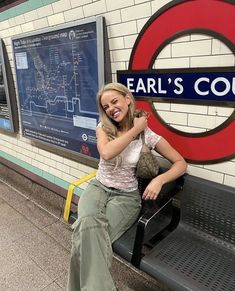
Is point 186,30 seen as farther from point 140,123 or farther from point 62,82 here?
point 62,82

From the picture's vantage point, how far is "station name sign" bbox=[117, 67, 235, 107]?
1.64 metres

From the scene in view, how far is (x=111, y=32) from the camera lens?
88.9 inches

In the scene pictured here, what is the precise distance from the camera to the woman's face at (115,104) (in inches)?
72.7

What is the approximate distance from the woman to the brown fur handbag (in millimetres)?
35

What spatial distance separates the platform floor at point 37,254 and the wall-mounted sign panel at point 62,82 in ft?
2.76

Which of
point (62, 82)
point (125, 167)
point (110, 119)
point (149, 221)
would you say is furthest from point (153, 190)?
point (62, 82)

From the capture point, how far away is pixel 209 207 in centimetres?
182

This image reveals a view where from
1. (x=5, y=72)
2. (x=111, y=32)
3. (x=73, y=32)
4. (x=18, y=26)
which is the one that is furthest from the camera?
(x=5, y=72)

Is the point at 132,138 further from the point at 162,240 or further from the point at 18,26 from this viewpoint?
the point at 18,26

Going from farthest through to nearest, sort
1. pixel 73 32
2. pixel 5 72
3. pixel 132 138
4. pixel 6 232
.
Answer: pixel 5 72, pixel 6 232, pixel 73 32, pixel 132 138

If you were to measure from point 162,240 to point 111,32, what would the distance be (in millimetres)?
1586

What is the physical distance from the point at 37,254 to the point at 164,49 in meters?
1.99

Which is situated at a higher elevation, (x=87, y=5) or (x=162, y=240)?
(x=87, y=5)

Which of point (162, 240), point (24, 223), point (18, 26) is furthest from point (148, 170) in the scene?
point (18, 26)
